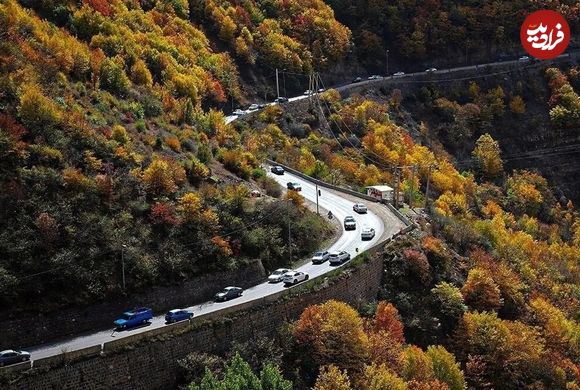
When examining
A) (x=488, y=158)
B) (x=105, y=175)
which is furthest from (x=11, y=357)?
(x=488, y=158)

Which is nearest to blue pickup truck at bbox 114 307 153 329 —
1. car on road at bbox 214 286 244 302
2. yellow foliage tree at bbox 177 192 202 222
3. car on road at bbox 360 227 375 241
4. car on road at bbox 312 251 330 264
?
car on road at bbox 214 286 244 302

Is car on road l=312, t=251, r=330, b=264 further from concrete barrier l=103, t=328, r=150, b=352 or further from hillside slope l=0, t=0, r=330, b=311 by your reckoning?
concrete barrier l=103, t=328, r=150, b=352

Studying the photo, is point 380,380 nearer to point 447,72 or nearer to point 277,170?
point 277,170

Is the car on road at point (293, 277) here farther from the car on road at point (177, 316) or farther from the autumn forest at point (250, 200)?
the car on road at point (177, 316)

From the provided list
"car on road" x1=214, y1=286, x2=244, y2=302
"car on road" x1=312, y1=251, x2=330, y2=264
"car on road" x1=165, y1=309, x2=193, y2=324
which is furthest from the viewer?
"car on road" x1=312, y1=251, x2=330, y2=264

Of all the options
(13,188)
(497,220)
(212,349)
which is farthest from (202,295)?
(497,220)

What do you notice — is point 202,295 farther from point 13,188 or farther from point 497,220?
point 497,220
